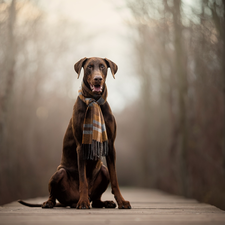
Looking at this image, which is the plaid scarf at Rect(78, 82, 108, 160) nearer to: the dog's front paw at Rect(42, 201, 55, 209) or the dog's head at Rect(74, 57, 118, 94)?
the dog's head at Rect(74, 57, 118, 94)

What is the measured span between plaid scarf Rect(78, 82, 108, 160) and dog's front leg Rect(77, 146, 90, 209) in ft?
0.18

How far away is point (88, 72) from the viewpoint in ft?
11.3

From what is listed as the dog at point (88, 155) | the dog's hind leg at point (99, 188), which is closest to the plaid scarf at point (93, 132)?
the dog at point (88, 155)

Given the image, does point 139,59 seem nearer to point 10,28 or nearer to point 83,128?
point 10,28

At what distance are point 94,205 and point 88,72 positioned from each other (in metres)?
1.56

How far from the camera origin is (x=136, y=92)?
18500 mm

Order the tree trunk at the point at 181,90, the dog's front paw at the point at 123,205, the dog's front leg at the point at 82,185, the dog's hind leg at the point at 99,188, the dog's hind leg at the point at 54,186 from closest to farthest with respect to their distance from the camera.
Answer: the dog's front leg at the point at 82,185
the dog's front paw at the point at 123,205
the dog's hind leg at the point at 54,186
the dog's hind leg at the point at 99,188
the tree trunk at the point at 181,90

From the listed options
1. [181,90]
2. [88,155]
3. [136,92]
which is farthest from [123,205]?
[136,92]

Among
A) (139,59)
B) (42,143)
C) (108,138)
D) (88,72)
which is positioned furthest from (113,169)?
(139,59)

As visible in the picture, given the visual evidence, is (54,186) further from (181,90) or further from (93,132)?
(181,90)

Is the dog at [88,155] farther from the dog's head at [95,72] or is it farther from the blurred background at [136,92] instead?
the blurred background at [136,92]

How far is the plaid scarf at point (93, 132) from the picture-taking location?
3304 mm

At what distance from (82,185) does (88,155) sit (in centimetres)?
33

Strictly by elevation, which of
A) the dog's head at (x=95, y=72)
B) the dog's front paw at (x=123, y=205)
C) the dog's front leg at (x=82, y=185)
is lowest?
the dog's front paw at (x=123, y=205)
